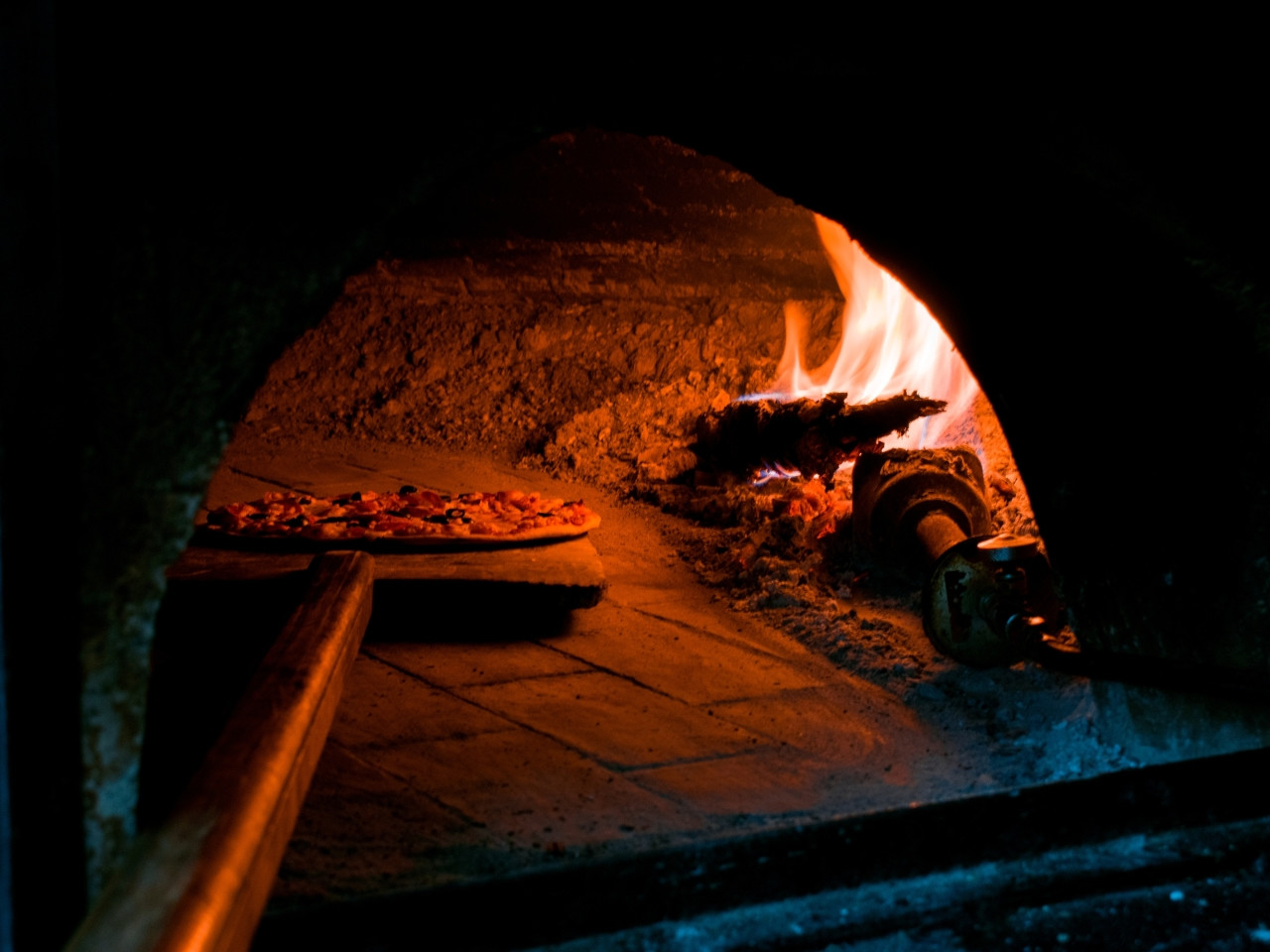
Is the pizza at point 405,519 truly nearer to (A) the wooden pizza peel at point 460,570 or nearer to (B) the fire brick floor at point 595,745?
(A) the wooden pizza peel at point 460,570

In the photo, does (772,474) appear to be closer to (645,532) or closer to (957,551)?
(645,532)

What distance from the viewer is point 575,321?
629 cm

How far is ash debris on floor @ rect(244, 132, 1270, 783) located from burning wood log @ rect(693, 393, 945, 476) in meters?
0.26

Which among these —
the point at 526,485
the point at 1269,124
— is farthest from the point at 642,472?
the point at 1269,124

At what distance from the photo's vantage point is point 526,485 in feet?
18.6

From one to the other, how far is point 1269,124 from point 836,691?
1905 mm

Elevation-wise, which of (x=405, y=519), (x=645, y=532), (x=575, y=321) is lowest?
(x=645, y=532)

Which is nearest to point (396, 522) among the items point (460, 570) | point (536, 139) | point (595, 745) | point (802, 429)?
point (460, 570)

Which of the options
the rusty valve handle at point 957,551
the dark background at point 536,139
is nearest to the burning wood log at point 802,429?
the rusty valve handle at point 957,551

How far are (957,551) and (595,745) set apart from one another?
1.13 metres

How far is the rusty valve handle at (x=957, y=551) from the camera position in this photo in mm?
2789

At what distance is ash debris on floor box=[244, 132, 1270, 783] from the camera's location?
5859 millimetres

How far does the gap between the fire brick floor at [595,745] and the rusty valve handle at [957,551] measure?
0.71ft

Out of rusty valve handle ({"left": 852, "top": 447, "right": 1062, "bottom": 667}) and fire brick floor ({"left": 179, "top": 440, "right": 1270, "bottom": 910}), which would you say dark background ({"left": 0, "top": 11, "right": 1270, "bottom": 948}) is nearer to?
rusty valve handle ({"left": 852, "top": 447, "right": 1062, "bottom": 667})
